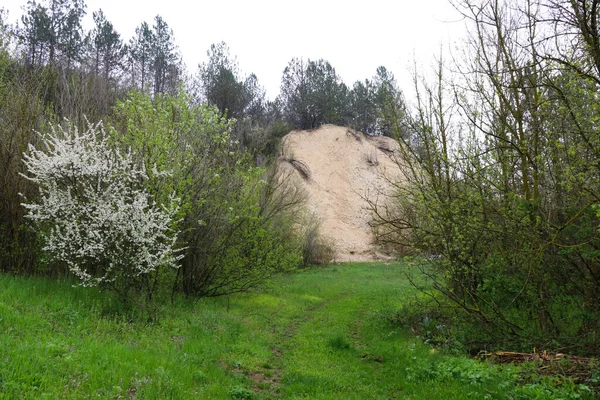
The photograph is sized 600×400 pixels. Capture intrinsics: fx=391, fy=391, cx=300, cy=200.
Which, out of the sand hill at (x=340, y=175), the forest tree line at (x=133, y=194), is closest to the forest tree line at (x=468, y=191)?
the forest tree line at (x=133, y=194)

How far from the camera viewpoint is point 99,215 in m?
7.76

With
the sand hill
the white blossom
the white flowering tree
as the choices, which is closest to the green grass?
the white flowering tree

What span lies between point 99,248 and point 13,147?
397 centimetres

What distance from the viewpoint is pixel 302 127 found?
41.2 meters

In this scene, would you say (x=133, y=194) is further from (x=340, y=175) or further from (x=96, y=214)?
(x=340, y=175)

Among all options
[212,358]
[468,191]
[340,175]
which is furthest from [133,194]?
[340,175]

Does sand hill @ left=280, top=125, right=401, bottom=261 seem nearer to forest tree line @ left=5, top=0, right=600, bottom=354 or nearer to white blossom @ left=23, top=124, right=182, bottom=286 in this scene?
forest tree line @ left=5, top=0, right=600, bottom=354

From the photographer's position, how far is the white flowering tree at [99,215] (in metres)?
7.84

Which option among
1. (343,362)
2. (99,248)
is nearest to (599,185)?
(343,362)

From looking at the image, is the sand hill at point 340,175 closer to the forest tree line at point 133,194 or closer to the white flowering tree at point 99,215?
the forest tree line at point 133,194

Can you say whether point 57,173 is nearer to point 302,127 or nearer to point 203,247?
point 203,247

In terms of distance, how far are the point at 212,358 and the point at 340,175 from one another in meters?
32.4

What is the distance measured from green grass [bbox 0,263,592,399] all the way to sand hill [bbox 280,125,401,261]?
2293 centimetres

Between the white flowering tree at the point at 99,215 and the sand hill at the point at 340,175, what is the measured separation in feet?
78.8
